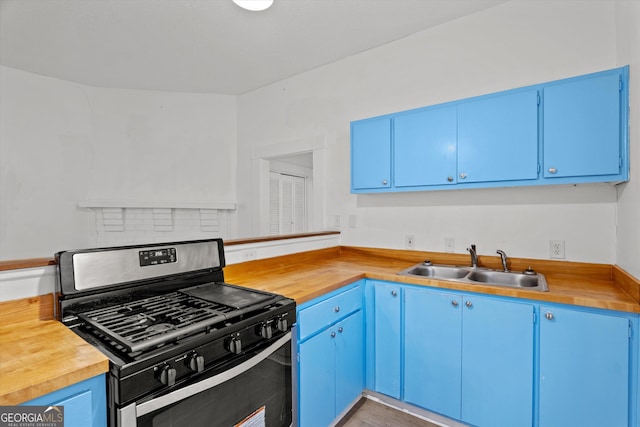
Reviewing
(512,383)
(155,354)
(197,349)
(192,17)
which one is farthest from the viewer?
(192,17)

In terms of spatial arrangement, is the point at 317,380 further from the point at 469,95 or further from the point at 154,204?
the point at 154,204

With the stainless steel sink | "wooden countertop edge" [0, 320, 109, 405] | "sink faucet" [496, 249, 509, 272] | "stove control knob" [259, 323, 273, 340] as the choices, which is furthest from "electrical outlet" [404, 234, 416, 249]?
"wooden countertop edge" [0, 320, 109, 405]

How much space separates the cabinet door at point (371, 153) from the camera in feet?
8.11

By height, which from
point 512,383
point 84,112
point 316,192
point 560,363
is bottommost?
point 512,383

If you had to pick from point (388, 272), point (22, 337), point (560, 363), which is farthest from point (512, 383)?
point (22, 337)

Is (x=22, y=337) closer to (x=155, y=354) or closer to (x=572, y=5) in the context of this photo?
(x=155, y=354)

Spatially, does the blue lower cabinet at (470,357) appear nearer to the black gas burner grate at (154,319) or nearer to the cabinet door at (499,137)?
→ the cabinet door at (499,137)

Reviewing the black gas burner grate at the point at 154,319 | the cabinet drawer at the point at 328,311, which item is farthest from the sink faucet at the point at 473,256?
the black gas burner grate at the point at 154,319

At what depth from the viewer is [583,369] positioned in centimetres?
152

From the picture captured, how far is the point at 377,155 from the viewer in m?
2.52

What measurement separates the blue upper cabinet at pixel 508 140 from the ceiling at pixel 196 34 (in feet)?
2.70

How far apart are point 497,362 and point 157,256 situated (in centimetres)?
190

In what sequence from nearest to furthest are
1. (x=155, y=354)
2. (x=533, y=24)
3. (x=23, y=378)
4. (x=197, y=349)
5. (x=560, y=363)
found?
(x=23, y=378), (x=155, y=354), (x=197, y=349), (x=560, y=363), (x=533, y=24)

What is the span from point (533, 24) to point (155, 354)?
2.92 meters
